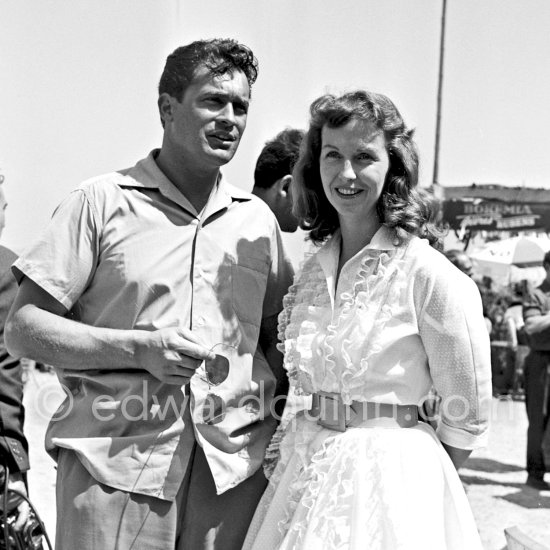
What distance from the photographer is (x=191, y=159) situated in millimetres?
2213

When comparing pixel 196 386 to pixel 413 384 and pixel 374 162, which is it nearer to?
pixel 413 384

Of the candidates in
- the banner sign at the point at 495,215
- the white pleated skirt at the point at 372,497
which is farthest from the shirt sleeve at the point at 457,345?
the banner sign at the point at 495,215

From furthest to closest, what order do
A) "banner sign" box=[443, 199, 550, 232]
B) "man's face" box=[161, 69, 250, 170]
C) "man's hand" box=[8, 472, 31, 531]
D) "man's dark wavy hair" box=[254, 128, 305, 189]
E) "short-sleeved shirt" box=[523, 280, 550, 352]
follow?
1. "banner sign" box=[443, 199, 550, 232]
2. "short-sleeved shirt" box=[523, 280, 550, 352]
3. "man's dark wavy hair" box=[254, 128, 305, 189]
4. "man's hand" box=[8, 472, 31, 531]
5. "man's face" box=[161, 69, 250, 170]

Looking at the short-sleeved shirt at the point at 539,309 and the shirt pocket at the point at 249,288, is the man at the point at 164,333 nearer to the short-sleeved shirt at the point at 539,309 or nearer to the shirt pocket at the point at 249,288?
the shirt pocket at the point at 249,288

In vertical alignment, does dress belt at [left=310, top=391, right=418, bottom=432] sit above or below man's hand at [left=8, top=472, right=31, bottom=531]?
above

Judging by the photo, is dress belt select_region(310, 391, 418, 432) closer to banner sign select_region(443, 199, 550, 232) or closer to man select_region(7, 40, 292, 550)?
man select_region(7, 40, 292, 550)

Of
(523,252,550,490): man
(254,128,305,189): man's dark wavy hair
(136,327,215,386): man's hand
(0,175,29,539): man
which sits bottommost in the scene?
(523,252,550,490): man

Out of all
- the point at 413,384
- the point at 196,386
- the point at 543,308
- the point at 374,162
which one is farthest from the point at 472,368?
the point at 543,308

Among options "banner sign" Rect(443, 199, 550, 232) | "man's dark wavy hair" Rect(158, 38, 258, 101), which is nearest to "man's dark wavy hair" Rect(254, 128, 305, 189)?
"man's dark wavy hair" Rect(158, 38, 258, 101)

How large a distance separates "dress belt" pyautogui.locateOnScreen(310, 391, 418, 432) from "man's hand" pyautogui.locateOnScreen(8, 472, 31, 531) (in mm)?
1220

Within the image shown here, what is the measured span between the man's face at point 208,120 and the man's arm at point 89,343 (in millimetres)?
523

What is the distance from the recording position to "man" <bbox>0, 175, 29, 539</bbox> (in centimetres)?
270

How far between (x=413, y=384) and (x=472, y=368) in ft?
0.48

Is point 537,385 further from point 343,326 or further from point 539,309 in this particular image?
point 343,326
